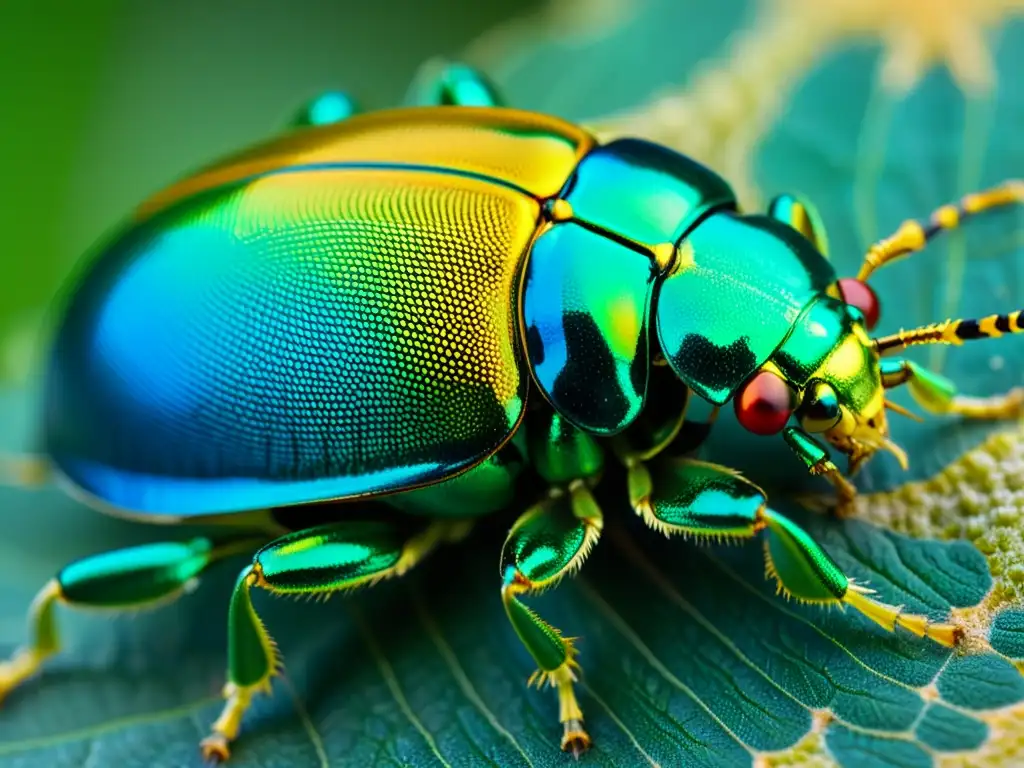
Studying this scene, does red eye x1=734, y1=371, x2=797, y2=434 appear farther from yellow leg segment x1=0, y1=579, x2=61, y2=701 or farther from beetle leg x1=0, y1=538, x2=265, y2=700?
yellow leg segment x1=0, y1=579, x2=61, y2=701

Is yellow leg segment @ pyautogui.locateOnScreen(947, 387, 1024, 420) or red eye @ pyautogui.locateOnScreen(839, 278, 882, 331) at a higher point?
red eye @ pyautogui.locateOnScreen(839, 278, 882, 331)

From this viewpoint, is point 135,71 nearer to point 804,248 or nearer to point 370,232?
point 370,232

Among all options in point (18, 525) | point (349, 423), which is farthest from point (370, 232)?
point (18, 525)

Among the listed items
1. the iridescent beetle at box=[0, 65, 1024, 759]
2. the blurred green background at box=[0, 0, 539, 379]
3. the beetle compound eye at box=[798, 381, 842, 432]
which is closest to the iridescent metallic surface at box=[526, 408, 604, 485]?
the iridescent beetle at box=[0, 65, 1024, 759]

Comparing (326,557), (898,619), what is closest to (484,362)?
(326,557)

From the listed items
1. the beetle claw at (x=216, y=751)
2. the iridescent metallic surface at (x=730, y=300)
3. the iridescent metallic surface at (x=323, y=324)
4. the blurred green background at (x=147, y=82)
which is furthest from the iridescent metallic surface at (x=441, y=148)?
the blurred green background at (x=147, y=82)

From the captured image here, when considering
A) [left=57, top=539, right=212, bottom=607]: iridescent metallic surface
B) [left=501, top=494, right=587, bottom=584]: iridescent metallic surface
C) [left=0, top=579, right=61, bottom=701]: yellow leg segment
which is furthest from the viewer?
[left=0, top=579, right=61, bottom=701]: yellow leg segment

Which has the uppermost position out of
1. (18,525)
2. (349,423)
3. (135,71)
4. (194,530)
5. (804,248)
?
(804,248)

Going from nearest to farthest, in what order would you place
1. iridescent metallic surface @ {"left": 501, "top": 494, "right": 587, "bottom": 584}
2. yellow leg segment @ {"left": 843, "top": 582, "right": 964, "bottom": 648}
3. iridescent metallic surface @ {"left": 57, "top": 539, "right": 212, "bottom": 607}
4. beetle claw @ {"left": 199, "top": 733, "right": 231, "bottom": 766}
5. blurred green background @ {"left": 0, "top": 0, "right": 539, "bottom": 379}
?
yellow leg segment @ {"left": 843, "top": 582, "right": 964, "bottom": 648} → iridescent metallic surface @ {"left": 501, "top": 494, "right": 587, "bottom": 584} → beetle claw @ {"left": 199, "top": 733, "right": 231, "bottom": 766} → iridescent metallic surface @ {"left": 57, "top": 539, "right": 212, "bottom": 607} → blurred green background @ {"left": 0, "top": 0, "right": 539, "bottom": 379}
